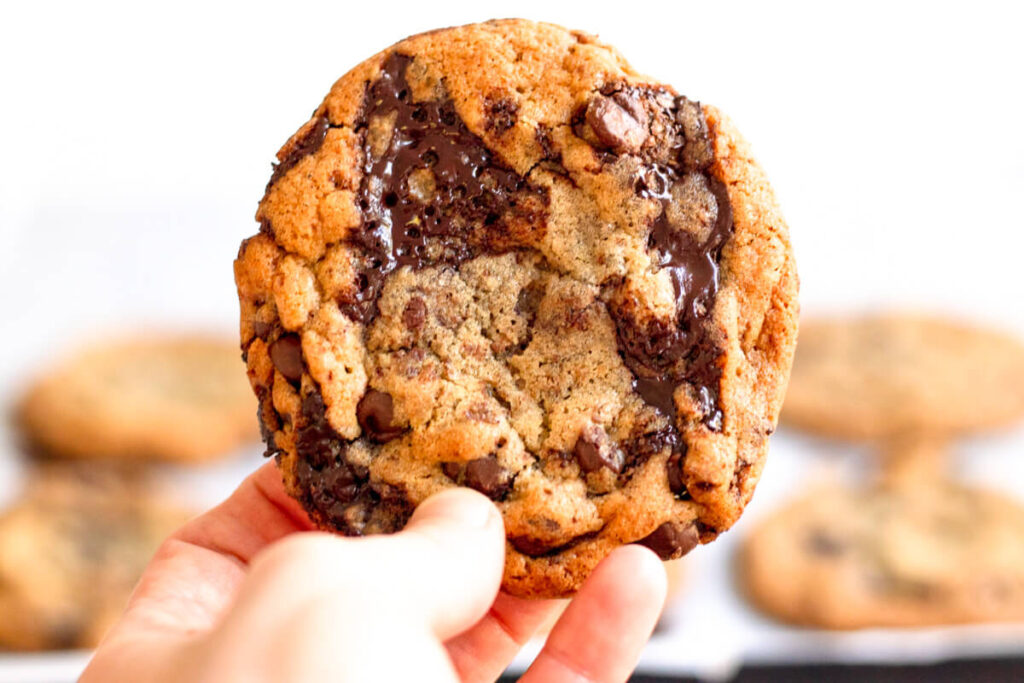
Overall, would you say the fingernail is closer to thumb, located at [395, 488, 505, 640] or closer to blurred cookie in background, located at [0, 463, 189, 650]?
thumb, located at [395, 488, 505, 640]

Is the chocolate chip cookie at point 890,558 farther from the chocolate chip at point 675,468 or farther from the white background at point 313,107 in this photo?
the chocolate chip at point 675,468

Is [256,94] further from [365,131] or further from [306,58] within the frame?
[365,131]

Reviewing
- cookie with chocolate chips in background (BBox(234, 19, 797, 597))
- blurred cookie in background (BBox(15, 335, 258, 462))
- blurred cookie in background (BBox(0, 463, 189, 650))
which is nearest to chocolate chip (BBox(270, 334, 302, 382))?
cookie with chocolate chips in background (BBox(234, 19, 797, 597))

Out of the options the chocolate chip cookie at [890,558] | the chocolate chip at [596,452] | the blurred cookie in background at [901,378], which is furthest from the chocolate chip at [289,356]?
the blurred cookie in background at [901,378]

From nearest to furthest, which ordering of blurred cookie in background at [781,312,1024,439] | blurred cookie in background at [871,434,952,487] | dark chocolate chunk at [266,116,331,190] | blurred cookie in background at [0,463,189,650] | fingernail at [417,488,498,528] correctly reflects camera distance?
1. fingernail at [417,488,498,528]
2. dark chocolate chunk at [266,116,331,190]
3. blurred cookie in background at [0,463,189,650]
4. blurred cookie in background at [871,434,952,487]
5. blurred cookie in background at [781,312,1024,439]

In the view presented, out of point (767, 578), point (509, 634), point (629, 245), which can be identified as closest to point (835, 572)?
point (767, 578)

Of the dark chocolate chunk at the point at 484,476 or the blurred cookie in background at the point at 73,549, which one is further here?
the blurred cookie in background at the point at 73,549

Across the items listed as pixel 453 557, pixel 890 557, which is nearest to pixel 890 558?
pixel 890 557
